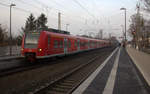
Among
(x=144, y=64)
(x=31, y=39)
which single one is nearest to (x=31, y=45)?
(x=31, y=39)

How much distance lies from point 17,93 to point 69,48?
13746 millimetres

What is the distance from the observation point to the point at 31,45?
45.0 feet

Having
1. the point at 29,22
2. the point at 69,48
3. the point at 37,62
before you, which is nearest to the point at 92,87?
the point at 37,62

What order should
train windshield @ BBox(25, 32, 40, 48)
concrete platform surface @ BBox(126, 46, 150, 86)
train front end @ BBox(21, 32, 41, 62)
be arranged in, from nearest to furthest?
1. concrete platform surface @ BBox(126, 46, 150, 86)
2. train front end @ BBox(21, 32, 41, 62)
3. train windshield @ BBox(25, 32, 40, 48)

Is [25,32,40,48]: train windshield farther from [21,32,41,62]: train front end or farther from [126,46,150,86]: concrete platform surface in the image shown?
[126,46,150,86]: concrete platform surface

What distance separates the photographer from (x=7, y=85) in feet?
23.9

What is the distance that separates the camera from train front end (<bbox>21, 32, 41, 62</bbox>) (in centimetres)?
1345

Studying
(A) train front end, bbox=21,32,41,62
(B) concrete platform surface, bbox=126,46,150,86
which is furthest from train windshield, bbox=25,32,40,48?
(B) concrete platform surface, bbox=126,46,150,86

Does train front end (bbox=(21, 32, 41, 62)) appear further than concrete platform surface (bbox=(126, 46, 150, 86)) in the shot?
Yes

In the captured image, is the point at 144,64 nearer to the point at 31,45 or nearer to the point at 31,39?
the point at 31,45

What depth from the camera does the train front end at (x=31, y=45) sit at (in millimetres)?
13445

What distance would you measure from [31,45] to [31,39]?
55 cm

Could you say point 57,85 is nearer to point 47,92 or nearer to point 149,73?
point 47,92

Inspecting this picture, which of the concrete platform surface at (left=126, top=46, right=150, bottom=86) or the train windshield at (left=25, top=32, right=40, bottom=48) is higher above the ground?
the train windshield at (left=25, top=32, right=40, bottom=48)
